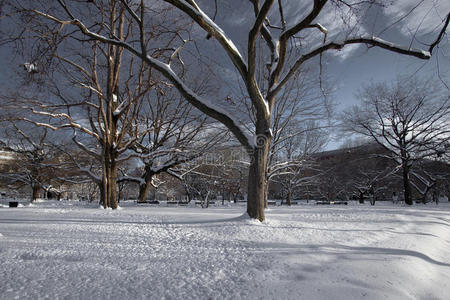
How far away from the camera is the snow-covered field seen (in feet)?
6.68

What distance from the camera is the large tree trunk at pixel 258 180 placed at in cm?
536

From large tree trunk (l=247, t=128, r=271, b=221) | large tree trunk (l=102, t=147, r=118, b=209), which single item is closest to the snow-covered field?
large tree trunk (l=247, t=128, r=271, b=221)

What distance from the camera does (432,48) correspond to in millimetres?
4777

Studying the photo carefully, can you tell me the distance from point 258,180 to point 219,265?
10.00 ft

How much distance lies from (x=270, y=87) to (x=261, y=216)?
3.77 meters

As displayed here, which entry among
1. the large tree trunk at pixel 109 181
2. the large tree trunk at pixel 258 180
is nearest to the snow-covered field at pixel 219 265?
the large tree trunk at pixel 258 180

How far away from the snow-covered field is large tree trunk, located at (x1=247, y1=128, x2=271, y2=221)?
114cm

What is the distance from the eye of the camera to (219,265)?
104 inches

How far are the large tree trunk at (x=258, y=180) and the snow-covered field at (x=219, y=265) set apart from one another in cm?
114

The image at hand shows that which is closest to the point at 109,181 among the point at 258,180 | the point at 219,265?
the point at 258,180

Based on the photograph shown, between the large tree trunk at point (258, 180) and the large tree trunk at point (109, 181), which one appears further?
the large tree trunk at point (109, 181)

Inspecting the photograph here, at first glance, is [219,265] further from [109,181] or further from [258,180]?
[109,181]

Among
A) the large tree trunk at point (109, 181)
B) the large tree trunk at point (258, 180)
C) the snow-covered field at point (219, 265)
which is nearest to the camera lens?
the snow-covered field at point (219, 265)

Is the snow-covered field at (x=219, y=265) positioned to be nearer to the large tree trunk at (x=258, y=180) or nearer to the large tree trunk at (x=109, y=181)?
the large tree trunk at (x=258, y=180)
